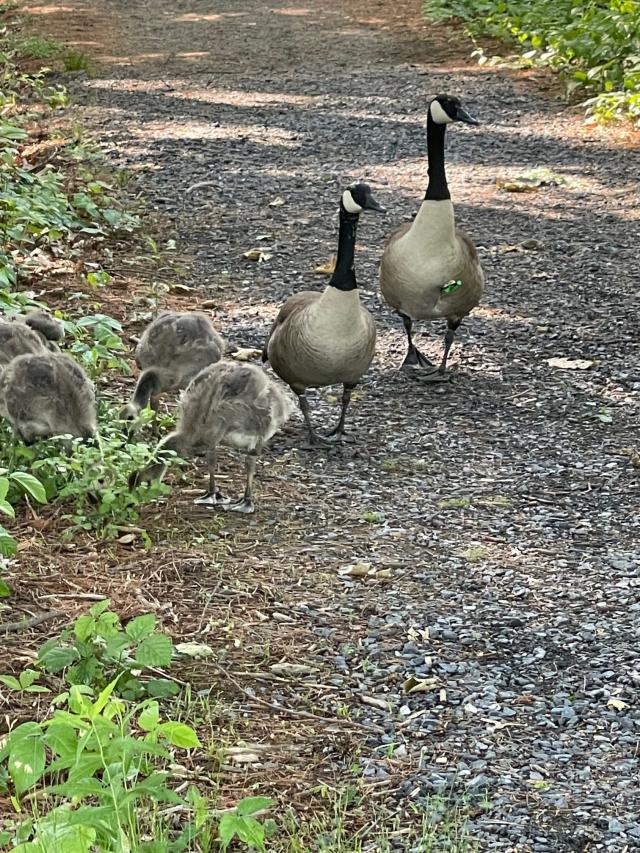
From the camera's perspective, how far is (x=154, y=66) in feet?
58.6

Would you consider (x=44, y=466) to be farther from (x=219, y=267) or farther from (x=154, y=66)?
(x=154, y=66)

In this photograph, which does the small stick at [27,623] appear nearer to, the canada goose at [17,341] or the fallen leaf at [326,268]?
the canada goose at [17,341]

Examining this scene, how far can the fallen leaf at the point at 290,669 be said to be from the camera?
458 centimetres

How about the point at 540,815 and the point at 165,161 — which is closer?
the point at 540,815

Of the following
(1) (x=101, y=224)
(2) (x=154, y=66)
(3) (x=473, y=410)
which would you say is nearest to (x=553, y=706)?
(3) (x=473, y=410)

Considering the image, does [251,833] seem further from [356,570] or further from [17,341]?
[17,341]

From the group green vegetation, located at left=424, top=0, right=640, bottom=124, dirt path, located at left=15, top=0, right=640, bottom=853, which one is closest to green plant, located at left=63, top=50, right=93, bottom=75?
dirt path, located at left=15, top=0, right=640, bottom=853

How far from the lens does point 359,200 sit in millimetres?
6715

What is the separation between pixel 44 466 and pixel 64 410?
10.8 inches

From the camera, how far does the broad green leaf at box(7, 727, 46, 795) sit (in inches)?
131

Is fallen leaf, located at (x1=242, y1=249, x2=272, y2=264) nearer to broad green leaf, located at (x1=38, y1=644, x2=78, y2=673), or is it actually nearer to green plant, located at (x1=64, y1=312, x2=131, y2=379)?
green plant, located at (x1=64, y1=312, x2=131, y2=379)

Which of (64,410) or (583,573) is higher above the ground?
(64,410)

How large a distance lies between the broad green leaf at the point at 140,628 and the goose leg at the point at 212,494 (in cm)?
169

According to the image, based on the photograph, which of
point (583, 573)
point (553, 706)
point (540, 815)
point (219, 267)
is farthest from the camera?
point (219, 267)
